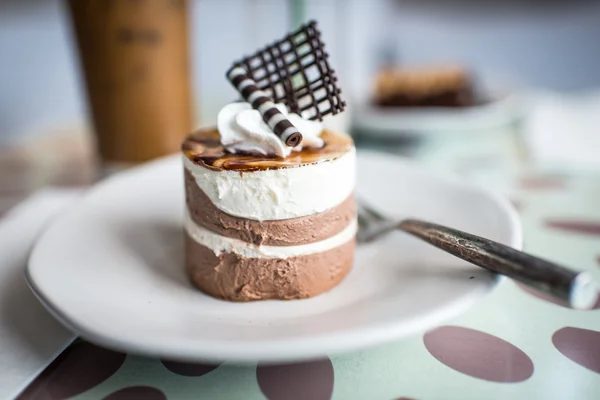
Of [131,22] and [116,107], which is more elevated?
[131,22]

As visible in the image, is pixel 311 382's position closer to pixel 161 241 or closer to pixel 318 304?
pixel 318 304

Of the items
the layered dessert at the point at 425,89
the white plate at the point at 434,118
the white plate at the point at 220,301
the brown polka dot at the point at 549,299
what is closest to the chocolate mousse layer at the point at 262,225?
the white plate at the point at 220,301

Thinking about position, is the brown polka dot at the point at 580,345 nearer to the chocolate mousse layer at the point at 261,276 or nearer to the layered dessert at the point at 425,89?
the chocolate mousse layer at the point at 261,276

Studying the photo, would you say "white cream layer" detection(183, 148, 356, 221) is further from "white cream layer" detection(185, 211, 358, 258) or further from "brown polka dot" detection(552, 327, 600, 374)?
"brown polka dot" detection(552, 327, 600, 374)

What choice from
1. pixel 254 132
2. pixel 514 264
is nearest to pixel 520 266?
pixel 514 264

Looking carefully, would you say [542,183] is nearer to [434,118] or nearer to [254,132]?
Answer: [434,118]

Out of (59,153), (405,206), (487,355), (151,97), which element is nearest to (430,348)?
(487,355)
